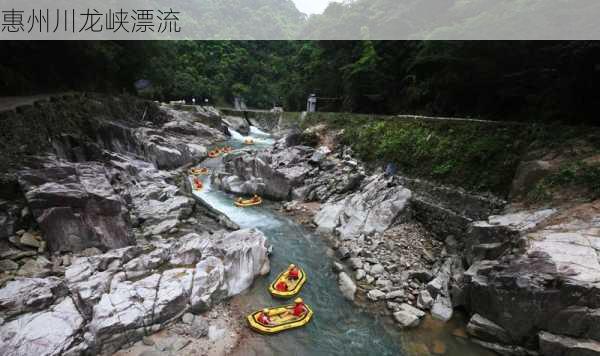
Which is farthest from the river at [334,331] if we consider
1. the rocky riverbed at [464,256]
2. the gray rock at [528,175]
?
the gray rock at [528,175]

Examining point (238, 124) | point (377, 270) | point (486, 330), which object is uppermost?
point (238, 124)

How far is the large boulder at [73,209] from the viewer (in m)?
10.2

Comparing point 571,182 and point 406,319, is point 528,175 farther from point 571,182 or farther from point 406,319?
point 406,319

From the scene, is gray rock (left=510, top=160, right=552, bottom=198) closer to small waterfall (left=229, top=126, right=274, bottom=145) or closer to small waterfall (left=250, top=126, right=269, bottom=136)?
small waterfall (left=229, top=126, right=274, bottom=145)

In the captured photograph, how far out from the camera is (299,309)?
9656 mm

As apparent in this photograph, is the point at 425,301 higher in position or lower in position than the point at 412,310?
higher

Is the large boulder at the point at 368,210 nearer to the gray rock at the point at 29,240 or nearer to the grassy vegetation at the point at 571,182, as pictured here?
the grassy vegetation at the point at 571,182

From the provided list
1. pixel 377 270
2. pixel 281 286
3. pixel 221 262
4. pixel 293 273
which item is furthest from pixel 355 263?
pixel 221 262

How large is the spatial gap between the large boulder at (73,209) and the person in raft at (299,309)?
23.5 feet

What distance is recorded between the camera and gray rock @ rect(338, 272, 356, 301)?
1075 centimetres

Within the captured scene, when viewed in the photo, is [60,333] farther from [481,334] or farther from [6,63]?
[6,63]

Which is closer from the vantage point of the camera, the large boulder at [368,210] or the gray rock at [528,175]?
the gray rock at [528,175]

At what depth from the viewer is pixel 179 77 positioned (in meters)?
53.1

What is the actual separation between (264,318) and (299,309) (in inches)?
47.4
